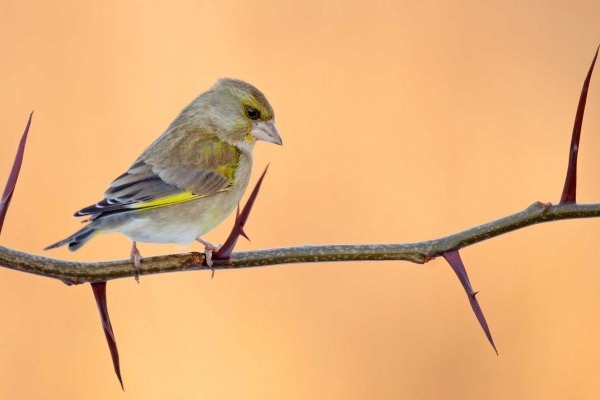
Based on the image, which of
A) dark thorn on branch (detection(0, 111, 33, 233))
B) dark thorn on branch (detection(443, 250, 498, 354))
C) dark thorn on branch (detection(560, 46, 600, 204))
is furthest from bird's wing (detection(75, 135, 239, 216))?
dark thorn on branch (detection(560, 46, 600, 204))

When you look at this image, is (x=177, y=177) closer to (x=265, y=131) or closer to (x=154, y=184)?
(x=154, y=184)

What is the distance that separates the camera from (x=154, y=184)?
370cm

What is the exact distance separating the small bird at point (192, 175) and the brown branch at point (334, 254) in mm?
801

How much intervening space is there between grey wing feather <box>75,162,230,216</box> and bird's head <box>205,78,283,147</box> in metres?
0.36

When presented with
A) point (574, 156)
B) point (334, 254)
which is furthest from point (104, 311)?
point (574, 156)

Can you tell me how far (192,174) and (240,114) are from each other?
55 centimetres

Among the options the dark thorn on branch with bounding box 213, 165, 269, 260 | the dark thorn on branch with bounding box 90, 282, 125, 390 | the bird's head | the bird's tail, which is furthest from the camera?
the bird's head

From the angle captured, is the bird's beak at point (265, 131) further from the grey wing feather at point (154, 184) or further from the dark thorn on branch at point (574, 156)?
the dark thorn on branch at point (574, 156)

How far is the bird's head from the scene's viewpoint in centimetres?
427

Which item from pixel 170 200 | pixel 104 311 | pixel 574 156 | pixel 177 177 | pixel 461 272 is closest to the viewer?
pixel 574 156

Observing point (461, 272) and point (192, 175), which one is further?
point (192, 175)

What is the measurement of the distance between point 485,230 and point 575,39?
4.72m

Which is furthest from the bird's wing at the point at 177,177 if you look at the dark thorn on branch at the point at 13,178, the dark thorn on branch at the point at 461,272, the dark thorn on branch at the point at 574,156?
the dark thorn on branch at the point at 574,156

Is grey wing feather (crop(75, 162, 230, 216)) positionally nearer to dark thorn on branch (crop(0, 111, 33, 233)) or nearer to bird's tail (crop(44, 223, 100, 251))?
bird's tail (crop(44, 223, 100, 251))
